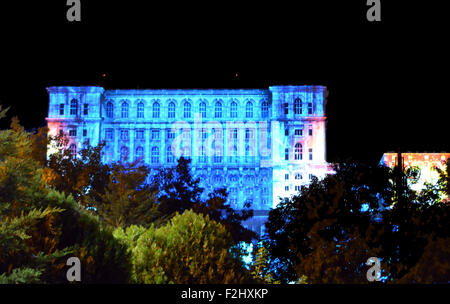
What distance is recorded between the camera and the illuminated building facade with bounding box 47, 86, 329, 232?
95.8m

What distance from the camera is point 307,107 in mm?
99312

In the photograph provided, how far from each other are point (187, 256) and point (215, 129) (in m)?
76.9

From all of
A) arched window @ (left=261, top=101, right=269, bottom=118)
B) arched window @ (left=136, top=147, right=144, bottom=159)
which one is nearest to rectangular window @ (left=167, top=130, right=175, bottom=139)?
arched window @ (left=136, top=147, right=144, bottom=159)

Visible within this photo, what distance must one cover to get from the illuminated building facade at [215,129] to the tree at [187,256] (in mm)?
70696

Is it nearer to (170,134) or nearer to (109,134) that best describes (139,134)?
(109,134)

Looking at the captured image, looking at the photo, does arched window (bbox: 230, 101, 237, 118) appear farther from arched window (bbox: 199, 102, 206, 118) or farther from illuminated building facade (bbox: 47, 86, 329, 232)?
arched window (bbox: 199, 102, 206, 118)

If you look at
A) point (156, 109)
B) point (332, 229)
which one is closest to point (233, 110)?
point (156, 109)

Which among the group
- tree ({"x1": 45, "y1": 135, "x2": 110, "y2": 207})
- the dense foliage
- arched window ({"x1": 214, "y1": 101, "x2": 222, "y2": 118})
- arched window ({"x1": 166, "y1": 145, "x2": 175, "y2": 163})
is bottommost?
the dense foliage

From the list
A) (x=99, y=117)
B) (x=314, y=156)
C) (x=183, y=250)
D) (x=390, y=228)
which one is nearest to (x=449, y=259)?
(x=390, y=228)

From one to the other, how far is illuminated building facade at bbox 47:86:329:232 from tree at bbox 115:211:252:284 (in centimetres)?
7070
